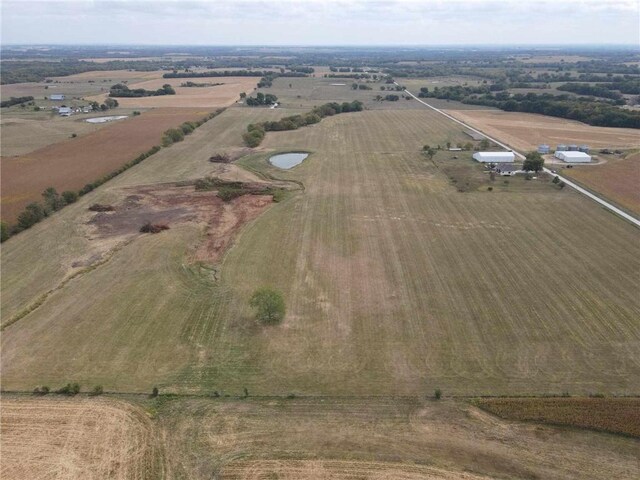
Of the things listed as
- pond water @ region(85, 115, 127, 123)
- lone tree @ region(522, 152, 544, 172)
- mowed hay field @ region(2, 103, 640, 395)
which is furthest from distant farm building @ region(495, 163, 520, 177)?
pond water @ region(85, 115, 127, 123)

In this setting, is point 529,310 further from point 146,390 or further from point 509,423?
point 146,390

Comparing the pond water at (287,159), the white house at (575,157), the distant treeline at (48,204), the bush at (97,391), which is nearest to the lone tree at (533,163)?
the white house at (575,157)

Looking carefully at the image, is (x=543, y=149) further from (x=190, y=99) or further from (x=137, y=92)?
(x=137, y=92)

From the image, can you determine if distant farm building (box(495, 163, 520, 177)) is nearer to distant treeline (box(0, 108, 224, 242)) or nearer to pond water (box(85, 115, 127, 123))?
distant treeline (box(0, 108, 224, 242))

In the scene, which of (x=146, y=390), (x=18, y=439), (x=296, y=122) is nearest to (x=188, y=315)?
(x=146, y=390)

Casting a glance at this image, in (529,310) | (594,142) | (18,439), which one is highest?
(594,142)

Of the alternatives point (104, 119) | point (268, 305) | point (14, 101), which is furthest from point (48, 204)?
point (14, 101)
